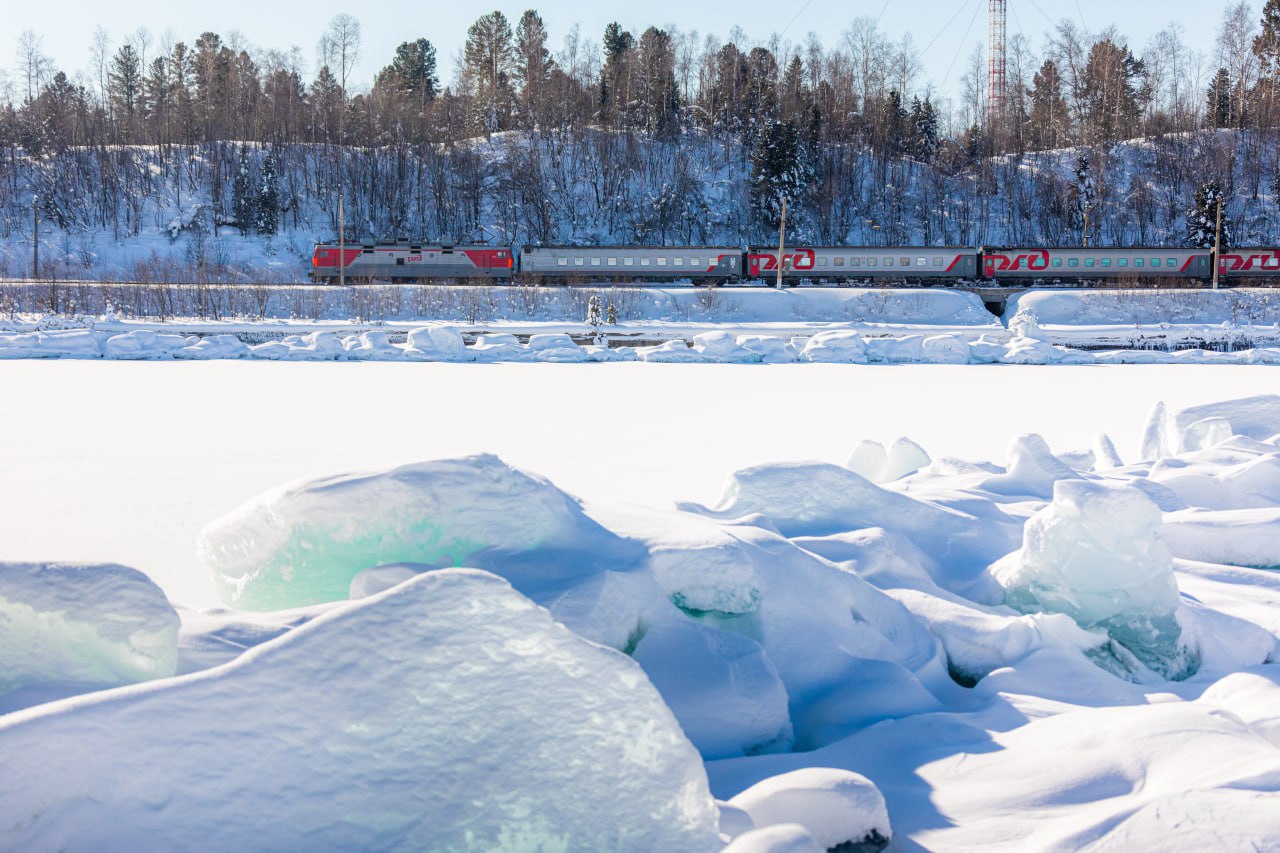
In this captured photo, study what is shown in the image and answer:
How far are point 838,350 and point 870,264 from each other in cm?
2080

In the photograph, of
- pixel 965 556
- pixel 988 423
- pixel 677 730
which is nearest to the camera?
pixel 677 730

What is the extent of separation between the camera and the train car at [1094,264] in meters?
41.0

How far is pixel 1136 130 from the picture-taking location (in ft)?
214

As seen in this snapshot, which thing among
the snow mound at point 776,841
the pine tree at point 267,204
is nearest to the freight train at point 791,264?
the pine tree at point 267,204

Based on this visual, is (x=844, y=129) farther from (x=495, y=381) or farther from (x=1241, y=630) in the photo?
(x=1241, y=630)

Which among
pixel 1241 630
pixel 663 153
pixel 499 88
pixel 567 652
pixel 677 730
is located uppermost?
pixel 499 88

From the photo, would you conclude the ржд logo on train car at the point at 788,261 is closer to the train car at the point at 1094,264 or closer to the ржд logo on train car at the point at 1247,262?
the train car at the point at 1094,264

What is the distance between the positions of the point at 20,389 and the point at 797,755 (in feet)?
44.9

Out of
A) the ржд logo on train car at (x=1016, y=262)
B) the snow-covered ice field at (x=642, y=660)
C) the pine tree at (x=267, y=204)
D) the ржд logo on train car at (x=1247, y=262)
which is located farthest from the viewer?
the pine tree at (x=267, y=204)

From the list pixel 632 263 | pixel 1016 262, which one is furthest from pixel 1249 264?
pixel 632 263

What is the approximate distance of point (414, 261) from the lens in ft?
140

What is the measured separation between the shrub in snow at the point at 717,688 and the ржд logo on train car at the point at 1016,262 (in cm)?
4134

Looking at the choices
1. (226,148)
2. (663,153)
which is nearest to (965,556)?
(663,153)

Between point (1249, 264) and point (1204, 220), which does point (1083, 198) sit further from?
point (1249, 264)
